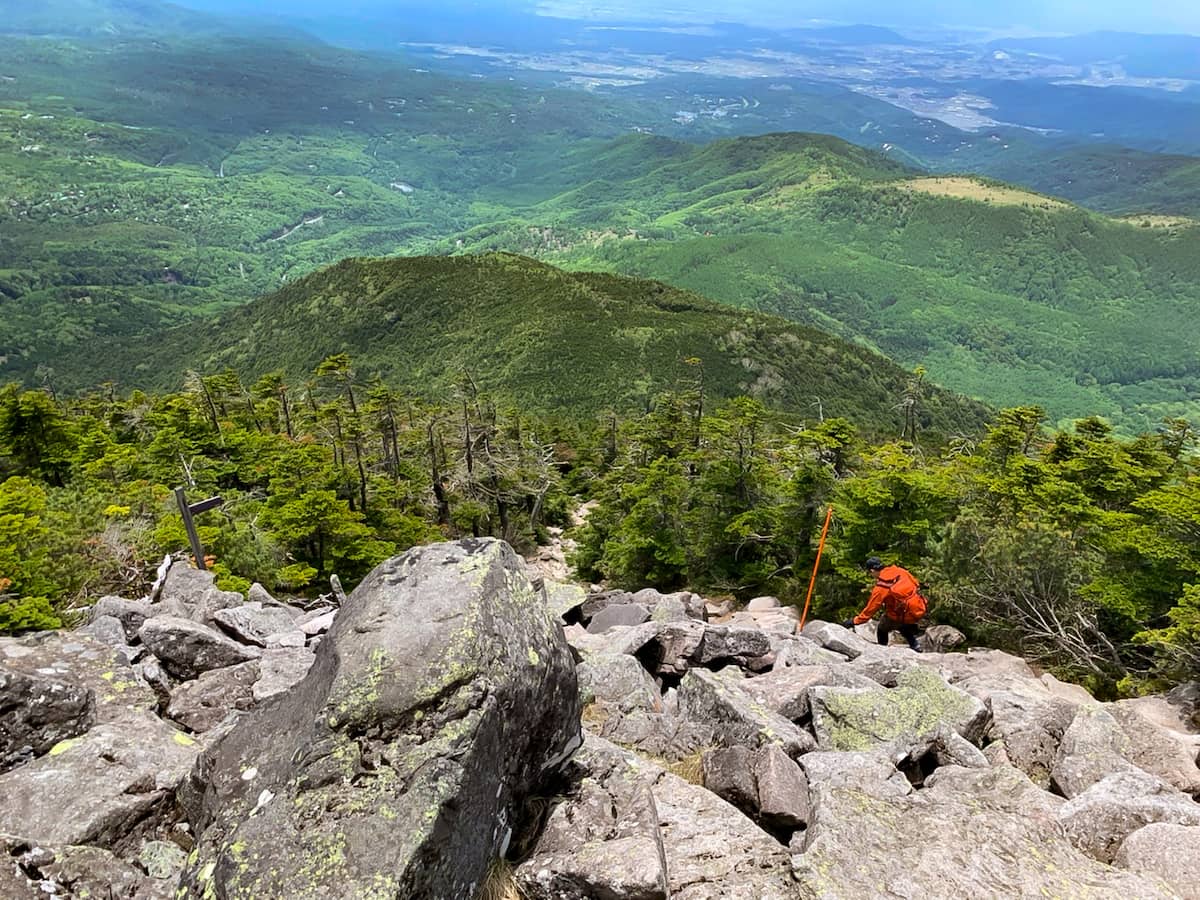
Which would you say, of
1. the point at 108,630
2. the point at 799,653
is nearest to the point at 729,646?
the point at 799,653

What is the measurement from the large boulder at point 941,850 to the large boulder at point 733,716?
4.09 feet

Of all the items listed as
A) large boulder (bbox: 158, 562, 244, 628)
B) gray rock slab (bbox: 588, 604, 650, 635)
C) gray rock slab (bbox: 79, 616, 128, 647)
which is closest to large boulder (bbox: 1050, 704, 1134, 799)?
gray rock slab (bbox: 588, 604, 650, 635)

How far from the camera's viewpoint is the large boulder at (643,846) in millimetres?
5844

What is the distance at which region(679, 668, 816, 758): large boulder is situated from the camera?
8844 mm

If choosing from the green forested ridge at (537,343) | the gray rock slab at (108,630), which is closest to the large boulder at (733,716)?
the gray rock slab at (108,630)

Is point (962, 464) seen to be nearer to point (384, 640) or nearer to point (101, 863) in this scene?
point (384, 640)

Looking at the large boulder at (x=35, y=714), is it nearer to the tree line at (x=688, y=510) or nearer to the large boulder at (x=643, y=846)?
the large boulder at (x=643, y=846)

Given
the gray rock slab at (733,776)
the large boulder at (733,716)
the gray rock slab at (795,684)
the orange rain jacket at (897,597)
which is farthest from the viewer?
the orange rain jacket at (897,597)

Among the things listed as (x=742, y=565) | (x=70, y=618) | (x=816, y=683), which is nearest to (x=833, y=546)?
(x=742, y=565)

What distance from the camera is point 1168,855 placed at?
654cm

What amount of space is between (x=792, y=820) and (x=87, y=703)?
7.78 m

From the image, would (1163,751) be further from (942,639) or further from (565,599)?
(565,599)

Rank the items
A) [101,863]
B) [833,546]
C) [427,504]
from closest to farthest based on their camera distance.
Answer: [101,863], [833,546], [427,504]

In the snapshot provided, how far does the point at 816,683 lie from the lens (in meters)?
11.3
